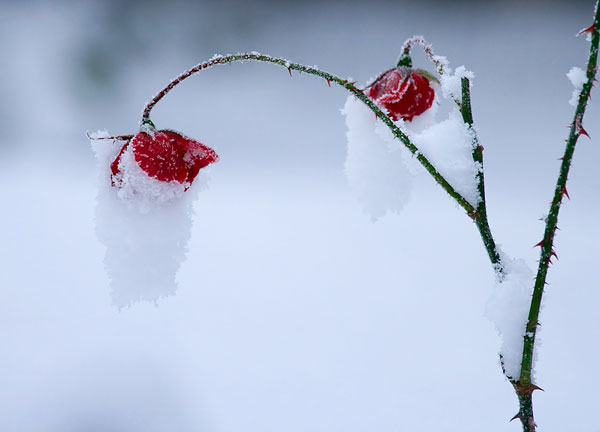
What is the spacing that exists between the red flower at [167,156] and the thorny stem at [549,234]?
0.78 feet

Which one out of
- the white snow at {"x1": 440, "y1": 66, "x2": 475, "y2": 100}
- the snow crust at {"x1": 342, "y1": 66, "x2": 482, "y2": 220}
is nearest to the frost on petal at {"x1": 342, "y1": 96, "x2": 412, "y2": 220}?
the snow crust at {"x1": 342, "y1": 66, "x2": 482, "y2": 220}

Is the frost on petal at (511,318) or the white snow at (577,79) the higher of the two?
the white snow at (577,79)

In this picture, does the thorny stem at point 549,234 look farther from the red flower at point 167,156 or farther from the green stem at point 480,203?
the red flower at point 167,156

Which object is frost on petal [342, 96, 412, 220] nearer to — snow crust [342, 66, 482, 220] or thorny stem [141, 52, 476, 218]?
snow crust [342, 66, 482, 220]

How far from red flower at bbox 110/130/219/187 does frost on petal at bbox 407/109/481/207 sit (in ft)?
0.53

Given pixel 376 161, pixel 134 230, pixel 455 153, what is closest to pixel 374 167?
pixel 376 161

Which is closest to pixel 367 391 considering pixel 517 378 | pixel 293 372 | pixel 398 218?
pixel 293 372

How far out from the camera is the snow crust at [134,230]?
40 centimetres

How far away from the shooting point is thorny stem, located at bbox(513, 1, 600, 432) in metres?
0.31

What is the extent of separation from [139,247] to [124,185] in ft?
0.15

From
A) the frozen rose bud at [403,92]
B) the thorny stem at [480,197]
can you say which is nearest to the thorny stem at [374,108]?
the thorny stem at [480,197]

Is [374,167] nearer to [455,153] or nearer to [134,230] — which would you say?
[455,153]

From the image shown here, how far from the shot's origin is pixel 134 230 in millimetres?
402

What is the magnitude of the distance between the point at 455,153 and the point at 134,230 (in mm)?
244
